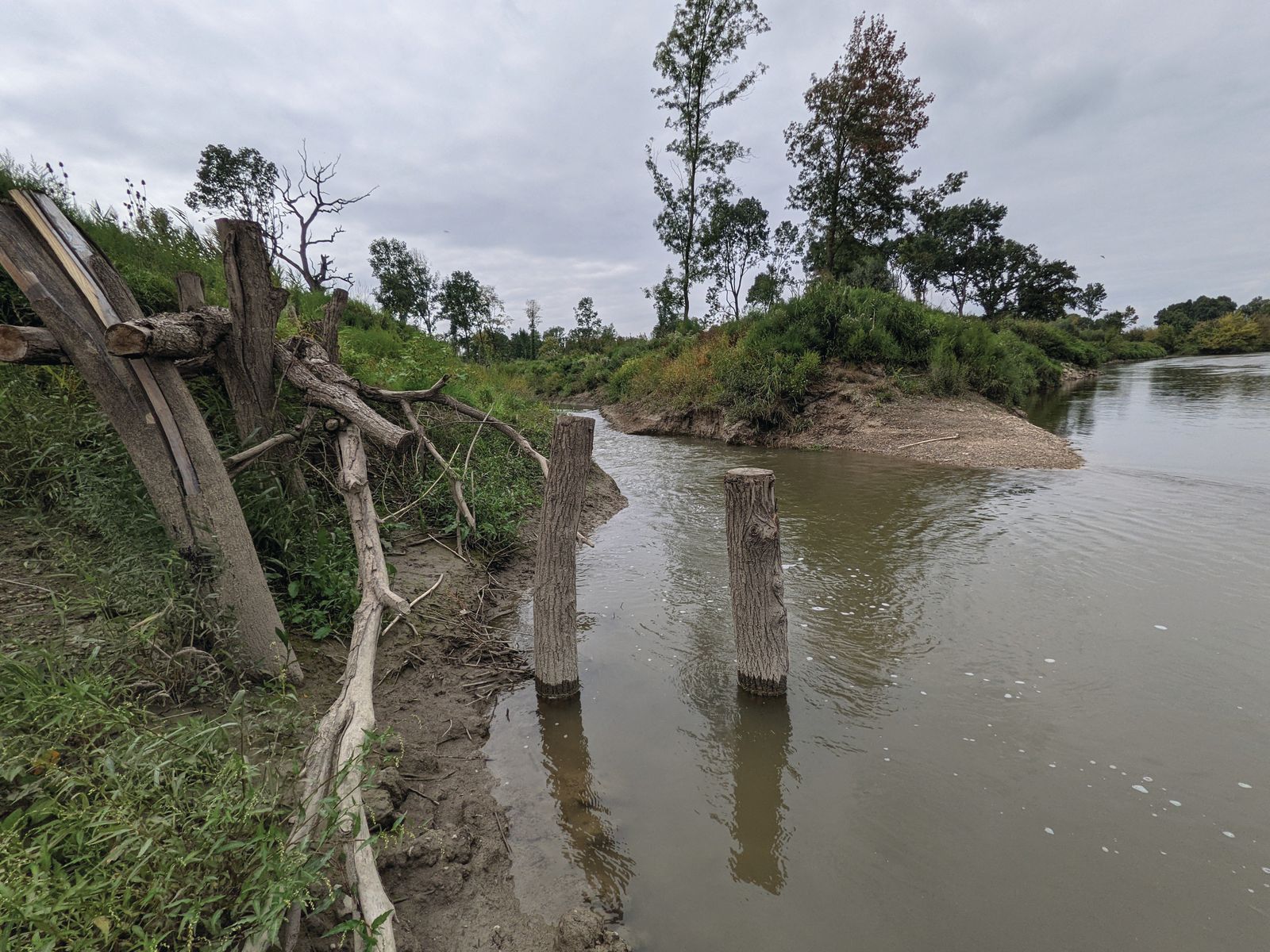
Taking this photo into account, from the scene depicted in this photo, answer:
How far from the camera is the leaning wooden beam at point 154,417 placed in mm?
2416

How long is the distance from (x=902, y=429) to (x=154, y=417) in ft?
41.2

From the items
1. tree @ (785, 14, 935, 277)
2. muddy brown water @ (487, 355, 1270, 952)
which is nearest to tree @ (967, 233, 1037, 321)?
tree @ (785, 14, 935, 277)

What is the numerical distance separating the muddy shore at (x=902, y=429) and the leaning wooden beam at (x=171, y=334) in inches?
433

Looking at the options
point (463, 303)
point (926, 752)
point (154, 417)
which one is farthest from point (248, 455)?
point (463, 303)

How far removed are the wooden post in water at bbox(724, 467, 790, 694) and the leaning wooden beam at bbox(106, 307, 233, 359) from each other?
290 cm

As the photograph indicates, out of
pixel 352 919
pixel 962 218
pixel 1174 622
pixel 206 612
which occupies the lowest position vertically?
pixel 1174 622

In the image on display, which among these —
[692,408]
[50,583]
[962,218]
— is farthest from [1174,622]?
[962,218]

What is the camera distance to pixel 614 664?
145 inches

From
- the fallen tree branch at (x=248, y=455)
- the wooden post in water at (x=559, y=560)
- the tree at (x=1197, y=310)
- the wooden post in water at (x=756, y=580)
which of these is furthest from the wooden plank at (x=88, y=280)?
the tree at (x=1197, y=310)

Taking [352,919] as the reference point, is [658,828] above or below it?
below

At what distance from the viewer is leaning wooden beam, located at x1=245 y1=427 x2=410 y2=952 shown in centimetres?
153

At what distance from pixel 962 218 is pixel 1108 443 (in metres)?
42.6

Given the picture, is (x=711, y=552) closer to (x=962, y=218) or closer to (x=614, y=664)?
(x=614, y=664)

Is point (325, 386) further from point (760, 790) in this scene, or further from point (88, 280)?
point (760, 790)
